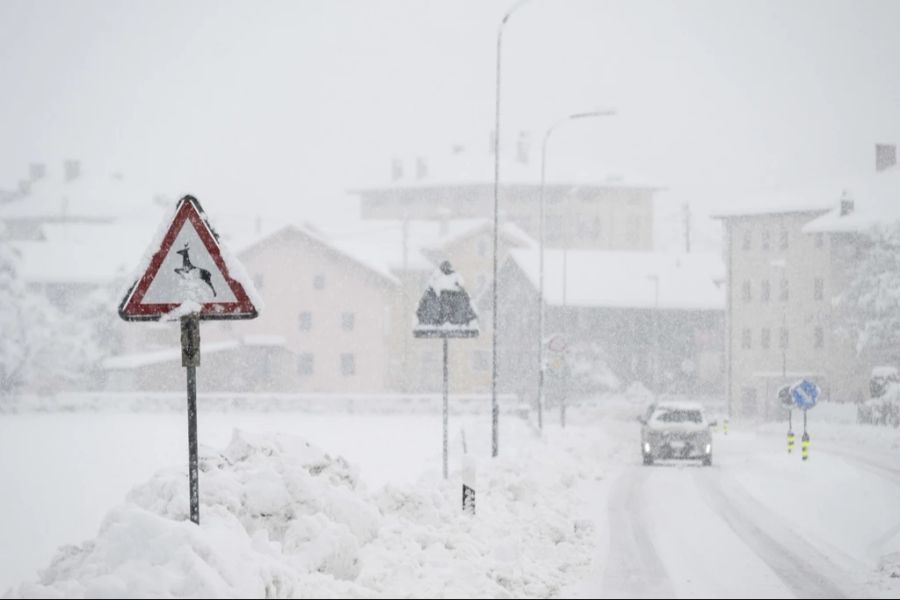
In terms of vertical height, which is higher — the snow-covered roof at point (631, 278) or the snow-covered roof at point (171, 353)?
the snow-covered roof at point (631, 278)

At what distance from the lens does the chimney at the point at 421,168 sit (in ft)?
377

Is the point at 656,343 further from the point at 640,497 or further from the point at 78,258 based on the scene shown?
the point at 640,497

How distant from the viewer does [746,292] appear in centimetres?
7250

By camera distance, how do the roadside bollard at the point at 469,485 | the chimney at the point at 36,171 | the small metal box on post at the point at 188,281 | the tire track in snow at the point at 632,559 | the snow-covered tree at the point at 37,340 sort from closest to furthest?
the small metal box on post at the point at 188,281
the tire track in snow at the point at 632,559
the roadside bollard at the point at 469,485
the snow-covered tree at the point at 37,340
the chimney at the point at 36,171

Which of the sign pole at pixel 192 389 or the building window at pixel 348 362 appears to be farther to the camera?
the building window at pixel 348 362

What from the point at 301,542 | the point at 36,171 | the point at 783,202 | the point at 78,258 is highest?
the point at 36,171

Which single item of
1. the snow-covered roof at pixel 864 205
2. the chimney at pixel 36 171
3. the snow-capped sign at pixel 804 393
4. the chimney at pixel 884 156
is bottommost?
the snow-capped sign at pixel 804 393

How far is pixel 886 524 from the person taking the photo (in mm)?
17094

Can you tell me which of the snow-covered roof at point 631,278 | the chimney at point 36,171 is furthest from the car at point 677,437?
the chimney at point 36,171

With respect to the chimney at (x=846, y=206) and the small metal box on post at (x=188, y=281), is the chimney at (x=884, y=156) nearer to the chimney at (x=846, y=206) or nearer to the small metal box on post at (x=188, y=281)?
the chimney at (x=846, y=206)

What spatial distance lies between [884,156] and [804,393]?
50.5m

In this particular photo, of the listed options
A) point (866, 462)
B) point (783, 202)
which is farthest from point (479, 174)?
point (866, 462)

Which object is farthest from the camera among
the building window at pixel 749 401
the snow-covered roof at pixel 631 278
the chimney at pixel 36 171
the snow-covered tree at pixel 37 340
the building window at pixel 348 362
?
the chimney at pixel 36 171

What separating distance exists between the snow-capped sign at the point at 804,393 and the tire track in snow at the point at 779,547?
6.45 metres
